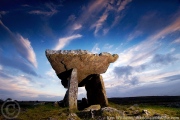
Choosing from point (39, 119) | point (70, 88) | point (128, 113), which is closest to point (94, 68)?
point (70, 88)

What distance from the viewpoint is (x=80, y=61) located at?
18.4 m

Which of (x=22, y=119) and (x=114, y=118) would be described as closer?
(x=114, y=118)

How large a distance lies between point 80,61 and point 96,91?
13.5ft

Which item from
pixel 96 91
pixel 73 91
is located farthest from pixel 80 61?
pixel 96 91

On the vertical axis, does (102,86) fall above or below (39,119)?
above

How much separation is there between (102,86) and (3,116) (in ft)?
31.8

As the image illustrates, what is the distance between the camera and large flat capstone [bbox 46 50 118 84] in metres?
17.5

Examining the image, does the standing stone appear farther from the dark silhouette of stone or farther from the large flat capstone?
the large flat capstone

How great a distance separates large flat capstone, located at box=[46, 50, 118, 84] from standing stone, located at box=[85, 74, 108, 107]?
0.86 meters

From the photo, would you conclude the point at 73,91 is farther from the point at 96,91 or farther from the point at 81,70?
the point at 96,91

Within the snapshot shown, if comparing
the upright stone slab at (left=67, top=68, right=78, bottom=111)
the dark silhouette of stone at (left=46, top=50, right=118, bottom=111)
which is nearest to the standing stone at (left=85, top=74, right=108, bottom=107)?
the dark silhouette of stone at (left=46, top=50, right=118, bottom=111)

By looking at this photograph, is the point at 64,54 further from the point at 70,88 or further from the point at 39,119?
the point at 39,119

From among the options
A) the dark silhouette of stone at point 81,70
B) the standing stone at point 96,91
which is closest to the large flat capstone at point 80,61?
the dark silhouette of stone at point 81,70

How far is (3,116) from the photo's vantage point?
519 inches
